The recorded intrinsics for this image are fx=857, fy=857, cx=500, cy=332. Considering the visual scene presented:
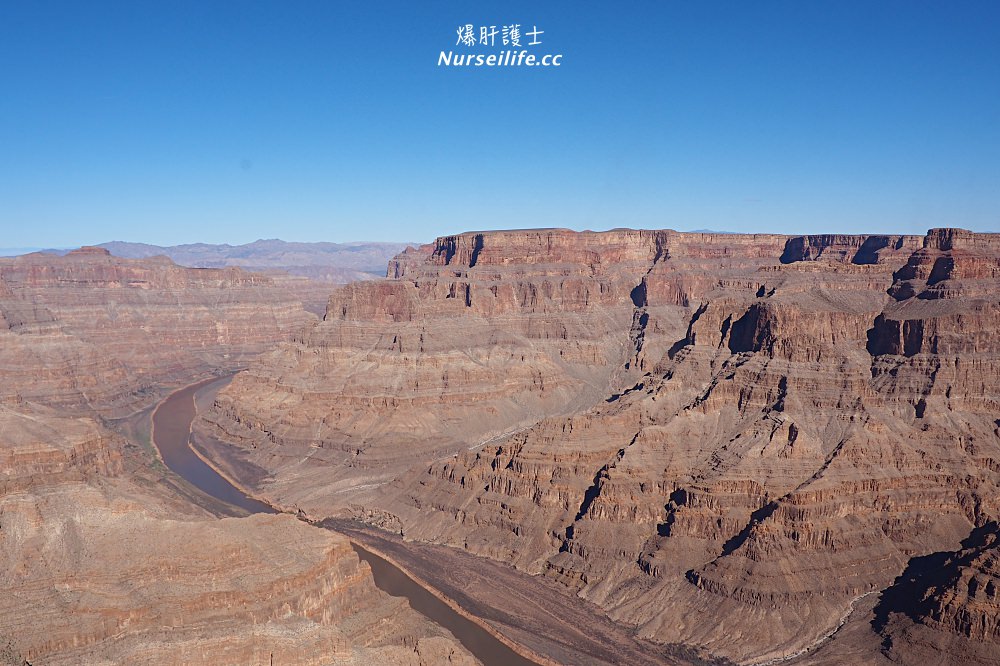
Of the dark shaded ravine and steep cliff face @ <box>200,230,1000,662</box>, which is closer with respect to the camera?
the dark shaded ravine

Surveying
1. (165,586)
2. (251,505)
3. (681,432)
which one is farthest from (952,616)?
(251,505)

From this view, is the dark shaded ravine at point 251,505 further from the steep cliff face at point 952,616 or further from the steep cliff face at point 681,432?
the steep cliff face at point 952,616

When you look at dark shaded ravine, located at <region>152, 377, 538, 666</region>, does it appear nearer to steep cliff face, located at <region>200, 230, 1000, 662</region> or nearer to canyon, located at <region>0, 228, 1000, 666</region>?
canyon, located at <region>0, 228, 1000, 666</region>

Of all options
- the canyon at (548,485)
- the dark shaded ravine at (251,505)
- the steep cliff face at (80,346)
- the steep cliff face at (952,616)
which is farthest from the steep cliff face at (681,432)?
the steep cliff face at (80,346)

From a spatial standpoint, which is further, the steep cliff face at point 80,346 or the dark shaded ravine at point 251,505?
the steep cliff face at point 80,346

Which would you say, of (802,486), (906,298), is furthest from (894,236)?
(802,486)

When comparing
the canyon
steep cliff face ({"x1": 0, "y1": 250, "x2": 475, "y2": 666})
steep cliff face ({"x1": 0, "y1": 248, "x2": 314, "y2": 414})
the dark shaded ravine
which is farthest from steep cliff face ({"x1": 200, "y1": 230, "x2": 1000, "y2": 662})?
steep cliff face ({"x1": 0, "y1": 248, "x2": 314, "y2": 414})
